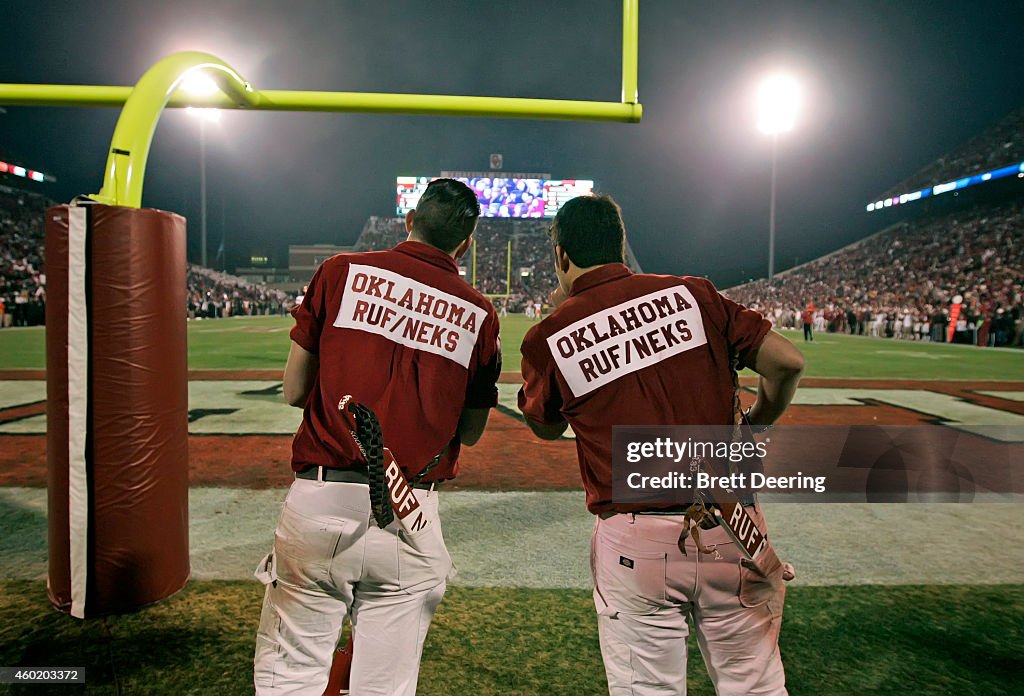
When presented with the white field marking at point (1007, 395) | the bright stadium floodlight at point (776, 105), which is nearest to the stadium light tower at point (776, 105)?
the bright stadium floodlight at point (776, 105)

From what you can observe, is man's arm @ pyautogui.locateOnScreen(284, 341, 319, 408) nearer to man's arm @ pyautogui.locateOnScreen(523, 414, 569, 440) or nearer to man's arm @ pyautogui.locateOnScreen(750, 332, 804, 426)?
man's arm @ pyautogui.locateOnScreen(523, 414, 569, 440)

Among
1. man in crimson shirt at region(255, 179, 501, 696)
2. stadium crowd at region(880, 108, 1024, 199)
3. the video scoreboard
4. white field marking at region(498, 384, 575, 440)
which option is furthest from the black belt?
the video scoreboard

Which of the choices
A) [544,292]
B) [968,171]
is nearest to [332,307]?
[968,171]

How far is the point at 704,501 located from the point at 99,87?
4.93 metres

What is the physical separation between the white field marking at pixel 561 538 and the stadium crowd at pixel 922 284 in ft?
70.6

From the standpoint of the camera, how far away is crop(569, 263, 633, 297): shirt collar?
1.94 meters

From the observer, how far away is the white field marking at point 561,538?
3.77m

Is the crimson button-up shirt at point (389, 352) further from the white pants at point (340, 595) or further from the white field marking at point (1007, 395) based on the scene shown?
the white field marking at point (1007, 395)

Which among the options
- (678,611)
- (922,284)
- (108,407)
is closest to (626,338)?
(678,611)

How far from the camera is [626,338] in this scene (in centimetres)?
185

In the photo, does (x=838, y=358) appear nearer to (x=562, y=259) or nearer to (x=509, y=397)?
(x=509, y=397)

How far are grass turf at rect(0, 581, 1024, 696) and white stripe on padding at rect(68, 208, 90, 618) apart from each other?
0.24m

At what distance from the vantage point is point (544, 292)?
61.0 m

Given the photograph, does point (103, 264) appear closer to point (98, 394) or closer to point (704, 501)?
point (98, 394)
